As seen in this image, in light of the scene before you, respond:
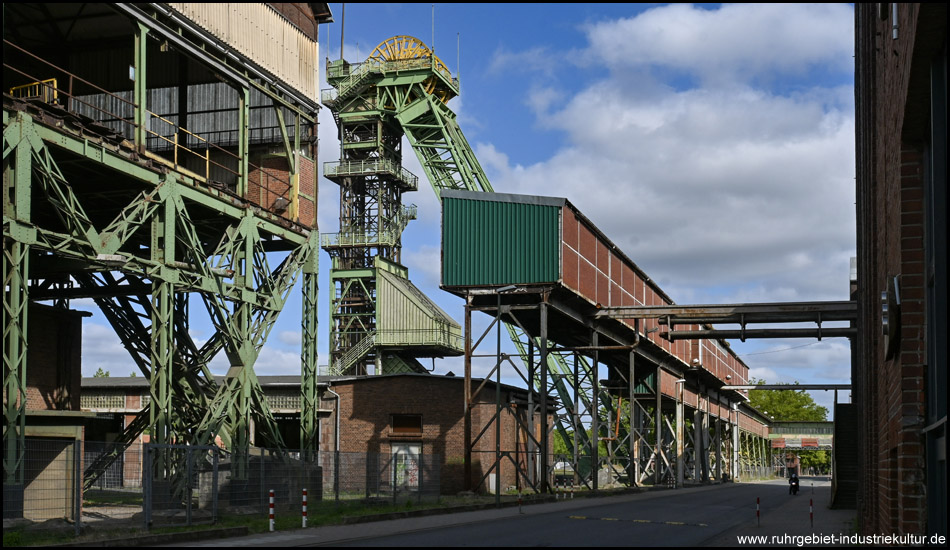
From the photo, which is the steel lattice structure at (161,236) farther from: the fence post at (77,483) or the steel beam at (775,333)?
the steel beam at (775,333)

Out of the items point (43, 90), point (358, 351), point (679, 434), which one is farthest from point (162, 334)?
point (679, 434)

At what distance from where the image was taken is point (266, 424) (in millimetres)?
33438

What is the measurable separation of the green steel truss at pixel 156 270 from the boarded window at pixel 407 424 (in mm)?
7340

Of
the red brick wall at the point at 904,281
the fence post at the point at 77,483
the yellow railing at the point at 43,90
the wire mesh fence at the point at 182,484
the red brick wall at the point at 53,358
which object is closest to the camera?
the red brick wall at the point at 904,281

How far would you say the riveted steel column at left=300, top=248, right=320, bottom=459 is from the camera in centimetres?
3600

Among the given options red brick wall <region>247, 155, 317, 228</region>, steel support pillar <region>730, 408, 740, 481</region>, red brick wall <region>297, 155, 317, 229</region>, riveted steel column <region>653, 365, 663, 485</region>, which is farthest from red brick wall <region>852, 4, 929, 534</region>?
steel support pillar <region>730, 408, 740, 481</region>

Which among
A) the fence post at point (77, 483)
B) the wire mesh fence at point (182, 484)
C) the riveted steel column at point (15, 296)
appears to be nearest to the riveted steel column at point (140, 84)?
the riveted steel column at point (15, 296)

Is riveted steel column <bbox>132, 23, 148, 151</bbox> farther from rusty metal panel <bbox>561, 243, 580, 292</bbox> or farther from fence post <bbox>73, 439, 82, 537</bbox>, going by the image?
rusty metal panel <bbox>561, 243, 580, 292</bbox>

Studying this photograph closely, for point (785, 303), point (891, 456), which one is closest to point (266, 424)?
point (785, 303)

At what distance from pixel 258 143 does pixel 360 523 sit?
55.0 ft

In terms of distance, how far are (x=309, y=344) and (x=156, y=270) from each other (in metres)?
9.38

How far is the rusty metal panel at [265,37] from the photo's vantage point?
29922mm

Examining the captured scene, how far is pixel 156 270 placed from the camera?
2739 cm

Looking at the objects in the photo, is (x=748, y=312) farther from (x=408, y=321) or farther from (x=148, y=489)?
(x=148, y=489)
